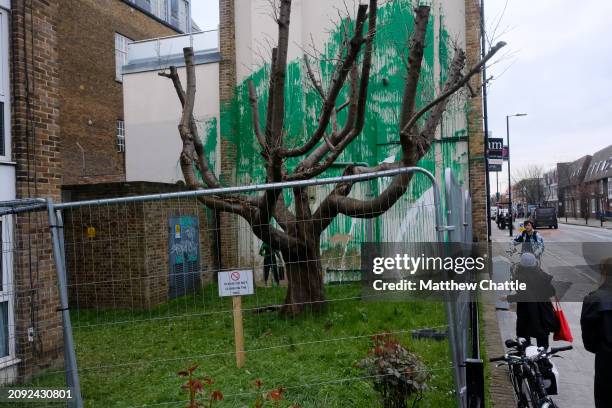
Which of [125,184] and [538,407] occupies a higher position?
[125,184]

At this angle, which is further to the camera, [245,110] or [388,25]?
[245,110]

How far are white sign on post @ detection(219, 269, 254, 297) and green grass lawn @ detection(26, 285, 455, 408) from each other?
18 centimetres

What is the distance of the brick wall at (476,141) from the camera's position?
43.2ft

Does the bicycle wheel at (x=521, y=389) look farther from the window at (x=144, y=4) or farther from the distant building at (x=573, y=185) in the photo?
the distant building at (x=573, y=185)

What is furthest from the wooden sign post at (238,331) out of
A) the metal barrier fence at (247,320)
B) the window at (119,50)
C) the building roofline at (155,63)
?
the window at (119,50)

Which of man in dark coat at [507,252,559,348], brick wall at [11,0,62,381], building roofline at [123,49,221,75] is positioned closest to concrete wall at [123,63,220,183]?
building roofline at [123,49,221,75]

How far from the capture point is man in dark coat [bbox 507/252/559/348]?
6.22 metres

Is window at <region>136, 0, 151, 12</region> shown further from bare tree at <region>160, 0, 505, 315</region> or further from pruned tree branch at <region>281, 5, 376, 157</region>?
pruned tree branch at <region>281, 5, 376, 157</region>

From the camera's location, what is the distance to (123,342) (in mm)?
6699

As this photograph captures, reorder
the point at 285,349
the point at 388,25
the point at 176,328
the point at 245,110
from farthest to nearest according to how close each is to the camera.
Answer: the point at 245,110, the point at 388,25, the point at 176,328, the point at 285,349

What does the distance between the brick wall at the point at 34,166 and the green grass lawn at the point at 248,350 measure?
51cm

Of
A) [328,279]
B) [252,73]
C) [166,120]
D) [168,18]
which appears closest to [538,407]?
[328,279]

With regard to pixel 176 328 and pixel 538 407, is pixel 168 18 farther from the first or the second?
pixel 538 407

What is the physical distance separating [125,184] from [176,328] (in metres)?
4.89
